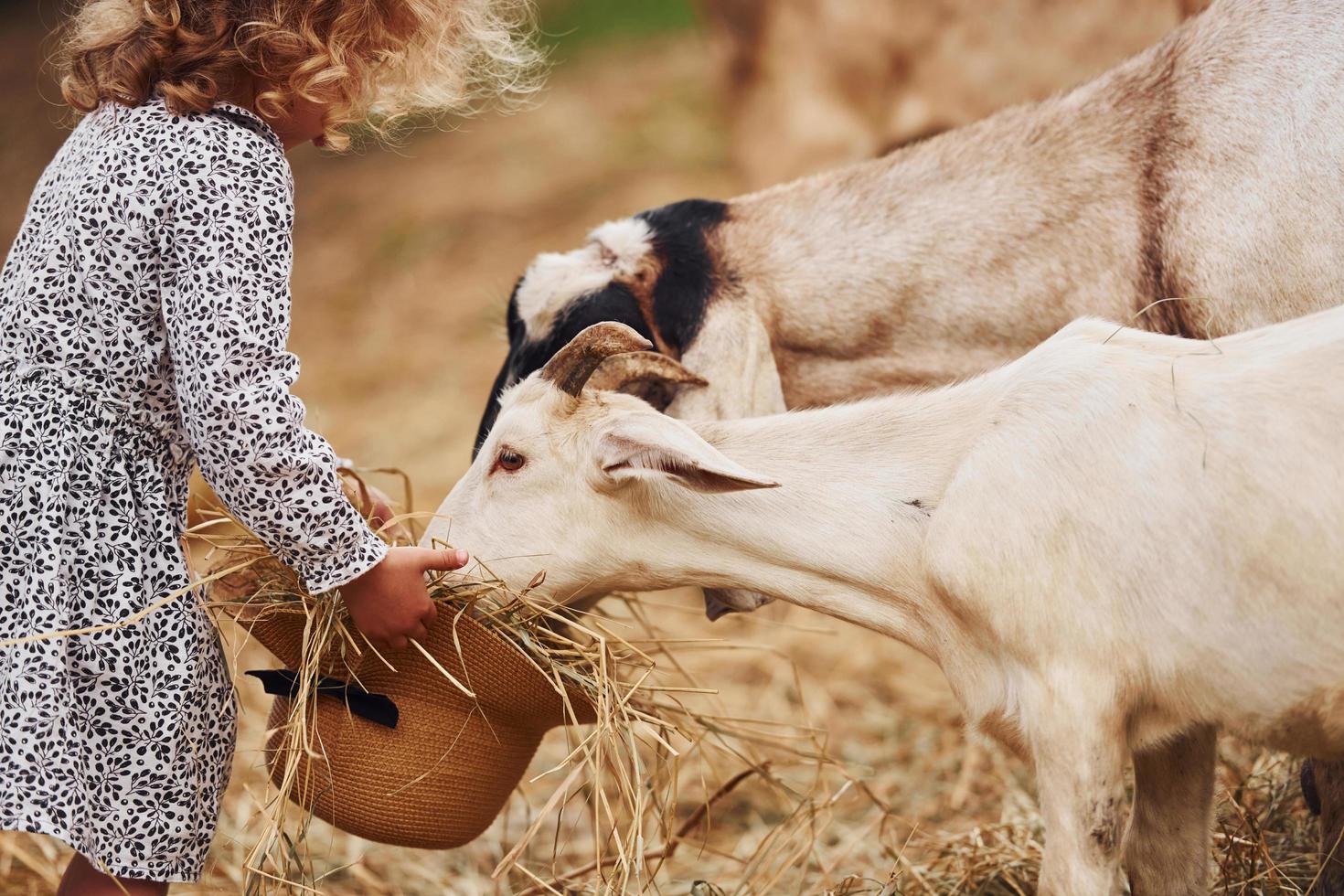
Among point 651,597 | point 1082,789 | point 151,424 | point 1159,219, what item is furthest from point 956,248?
point 651,597

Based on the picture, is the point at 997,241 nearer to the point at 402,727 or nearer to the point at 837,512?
the point at 837,512

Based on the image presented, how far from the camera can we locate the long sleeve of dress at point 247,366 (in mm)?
2320

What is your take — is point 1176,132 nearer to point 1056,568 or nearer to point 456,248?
point 1056,568

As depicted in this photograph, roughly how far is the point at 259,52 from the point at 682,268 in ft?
4.37

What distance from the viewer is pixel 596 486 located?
2.76 metres

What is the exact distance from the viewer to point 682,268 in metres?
3.53

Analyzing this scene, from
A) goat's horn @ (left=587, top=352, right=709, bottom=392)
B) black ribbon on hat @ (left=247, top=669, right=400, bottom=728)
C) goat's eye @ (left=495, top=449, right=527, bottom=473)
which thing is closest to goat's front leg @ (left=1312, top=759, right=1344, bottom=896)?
goat's horn @ (left=587, top=352, right=709, bottom=392)

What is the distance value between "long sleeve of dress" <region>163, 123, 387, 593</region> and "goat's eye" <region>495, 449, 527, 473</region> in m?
0.47

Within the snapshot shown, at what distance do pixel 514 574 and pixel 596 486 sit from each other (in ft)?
0.83

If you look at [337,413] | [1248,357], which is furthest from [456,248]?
Result: [1248,357]

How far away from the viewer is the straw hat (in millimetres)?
2658

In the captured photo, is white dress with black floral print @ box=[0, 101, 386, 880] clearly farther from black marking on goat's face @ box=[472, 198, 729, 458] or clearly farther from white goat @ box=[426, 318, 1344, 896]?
black marking on goat's face @ box=[472, 198, 729, 458]

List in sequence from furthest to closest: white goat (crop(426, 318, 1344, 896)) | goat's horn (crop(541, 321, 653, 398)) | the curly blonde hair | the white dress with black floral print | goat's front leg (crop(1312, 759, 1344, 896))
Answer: goat's front leg (crop(1312, 759, 1344, 896)) < goat's horn (crop(541, 321, 653, 398)) < the curly blonde hair < the white dress with black floral print < white goat (crop(426, 318, 1344, 896))

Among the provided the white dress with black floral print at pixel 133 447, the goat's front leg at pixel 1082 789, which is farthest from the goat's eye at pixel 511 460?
A: the goat's front leg at pixel 1082 789
